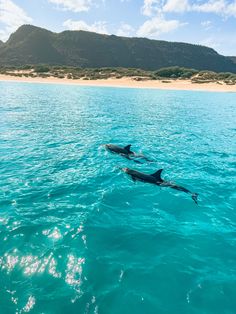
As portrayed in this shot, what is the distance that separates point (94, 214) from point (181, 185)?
4.67 meters

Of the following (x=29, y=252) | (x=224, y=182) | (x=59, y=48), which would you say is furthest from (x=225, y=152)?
(x=59, y=48)

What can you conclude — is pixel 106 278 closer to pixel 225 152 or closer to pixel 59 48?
pixel 225 152

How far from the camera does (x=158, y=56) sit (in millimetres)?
168875

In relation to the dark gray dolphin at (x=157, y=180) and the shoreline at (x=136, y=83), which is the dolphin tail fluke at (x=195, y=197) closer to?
the dark gray dolphin at (x=157, y=180)

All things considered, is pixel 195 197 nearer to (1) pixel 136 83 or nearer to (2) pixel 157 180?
(2) pixel 157 180

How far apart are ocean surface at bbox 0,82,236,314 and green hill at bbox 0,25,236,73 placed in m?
140

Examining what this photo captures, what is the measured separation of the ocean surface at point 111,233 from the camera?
591 centimetres

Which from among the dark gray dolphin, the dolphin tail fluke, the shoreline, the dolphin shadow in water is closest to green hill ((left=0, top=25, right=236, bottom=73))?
the shoreline

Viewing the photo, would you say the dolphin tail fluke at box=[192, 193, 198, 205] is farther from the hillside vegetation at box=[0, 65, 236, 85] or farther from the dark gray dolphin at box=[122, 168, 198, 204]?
the hillside vegetation at box=[0, 65, 236, 85]

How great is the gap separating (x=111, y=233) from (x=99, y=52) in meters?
→ 165

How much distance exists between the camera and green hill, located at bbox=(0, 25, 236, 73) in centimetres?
14725

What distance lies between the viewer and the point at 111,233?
8.16 m

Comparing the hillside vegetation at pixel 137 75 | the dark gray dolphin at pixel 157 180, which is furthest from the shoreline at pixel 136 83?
the dark gray dolphin at pixel 157 180

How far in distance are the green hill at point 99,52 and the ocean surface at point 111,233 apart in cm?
13993
